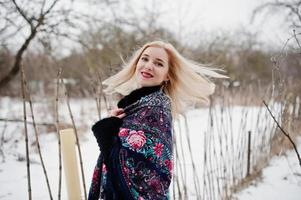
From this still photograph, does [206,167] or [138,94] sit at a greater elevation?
[138,94]

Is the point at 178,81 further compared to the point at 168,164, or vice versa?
the point at 178,81

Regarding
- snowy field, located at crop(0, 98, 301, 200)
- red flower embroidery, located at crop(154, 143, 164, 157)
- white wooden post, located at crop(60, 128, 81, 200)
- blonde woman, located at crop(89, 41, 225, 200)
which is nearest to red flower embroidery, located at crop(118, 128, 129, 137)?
blonde woman, located at crop(89, 41, 225, 200)

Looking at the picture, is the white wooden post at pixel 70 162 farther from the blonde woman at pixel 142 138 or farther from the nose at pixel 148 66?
the nose at pixel 148 66

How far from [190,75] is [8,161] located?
315 cm

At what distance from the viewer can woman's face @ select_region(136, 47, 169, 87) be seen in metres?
1.50

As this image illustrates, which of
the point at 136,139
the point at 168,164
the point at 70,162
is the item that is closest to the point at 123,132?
the point at 136,139

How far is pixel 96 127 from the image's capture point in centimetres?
133

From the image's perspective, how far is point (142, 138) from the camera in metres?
1.28

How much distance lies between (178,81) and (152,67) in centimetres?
30

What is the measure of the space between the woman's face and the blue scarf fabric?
11 centimetres

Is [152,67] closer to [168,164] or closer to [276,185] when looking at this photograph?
[168,164]

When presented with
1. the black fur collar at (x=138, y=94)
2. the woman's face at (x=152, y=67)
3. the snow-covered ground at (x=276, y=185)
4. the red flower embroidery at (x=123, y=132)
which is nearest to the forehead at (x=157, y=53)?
the woman's face at (x=152, y=67)

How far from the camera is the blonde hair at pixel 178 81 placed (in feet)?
5.54

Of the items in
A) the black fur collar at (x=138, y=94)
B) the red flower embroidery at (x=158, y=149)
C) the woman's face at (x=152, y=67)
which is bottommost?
the red flower embroidery at (x=158, y=149)
